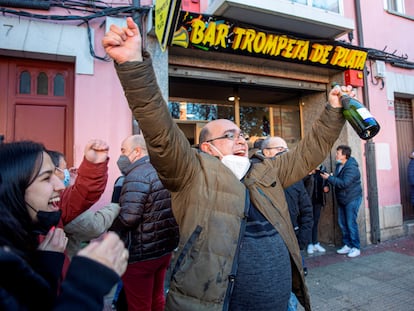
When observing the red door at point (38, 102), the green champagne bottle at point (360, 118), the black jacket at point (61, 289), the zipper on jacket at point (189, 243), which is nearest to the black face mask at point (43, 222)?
the black jacket at point (61, 289)

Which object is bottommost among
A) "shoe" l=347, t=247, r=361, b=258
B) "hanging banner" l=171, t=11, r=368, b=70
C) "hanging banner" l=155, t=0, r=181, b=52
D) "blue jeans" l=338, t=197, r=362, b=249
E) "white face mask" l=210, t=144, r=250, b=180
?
"shoe" l=347, t=247, r=361, b=258

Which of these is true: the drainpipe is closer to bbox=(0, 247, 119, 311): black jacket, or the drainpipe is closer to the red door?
the red door

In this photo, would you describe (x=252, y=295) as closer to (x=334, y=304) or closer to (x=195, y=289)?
(x=195, y=289)

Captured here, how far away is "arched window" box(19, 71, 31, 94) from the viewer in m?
4.17

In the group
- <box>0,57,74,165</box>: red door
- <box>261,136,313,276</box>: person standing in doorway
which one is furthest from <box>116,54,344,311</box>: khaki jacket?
<box>0,57,74,165</box>: red door

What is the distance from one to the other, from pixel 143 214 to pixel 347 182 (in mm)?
4168

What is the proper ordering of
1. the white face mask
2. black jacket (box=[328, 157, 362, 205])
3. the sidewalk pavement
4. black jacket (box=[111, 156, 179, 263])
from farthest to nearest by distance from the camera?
black jacket (box=[328, 157, 362, 205]) → the sidewalk pavement → black jacket (box=[111, 156, 179, 263]) → the white face mask

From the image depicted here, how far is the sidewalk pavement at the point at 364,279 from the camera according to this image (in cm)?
360

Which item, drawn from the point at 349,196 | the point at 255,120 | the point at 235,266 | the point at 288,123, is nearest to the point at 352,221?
the point at 349,196

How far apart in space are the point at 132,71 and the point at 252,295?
1.37m

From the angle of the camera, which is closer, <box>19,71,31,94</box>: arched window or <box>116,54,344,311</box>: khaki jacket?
<box>116,54,344,311</box>: khaki jacket

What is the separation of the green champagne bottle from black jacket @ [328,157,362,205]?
12.5 ft

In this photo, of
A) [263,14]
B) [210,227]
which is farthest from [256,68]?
[210,227]

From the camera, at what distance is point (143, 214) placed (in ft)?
8.18
